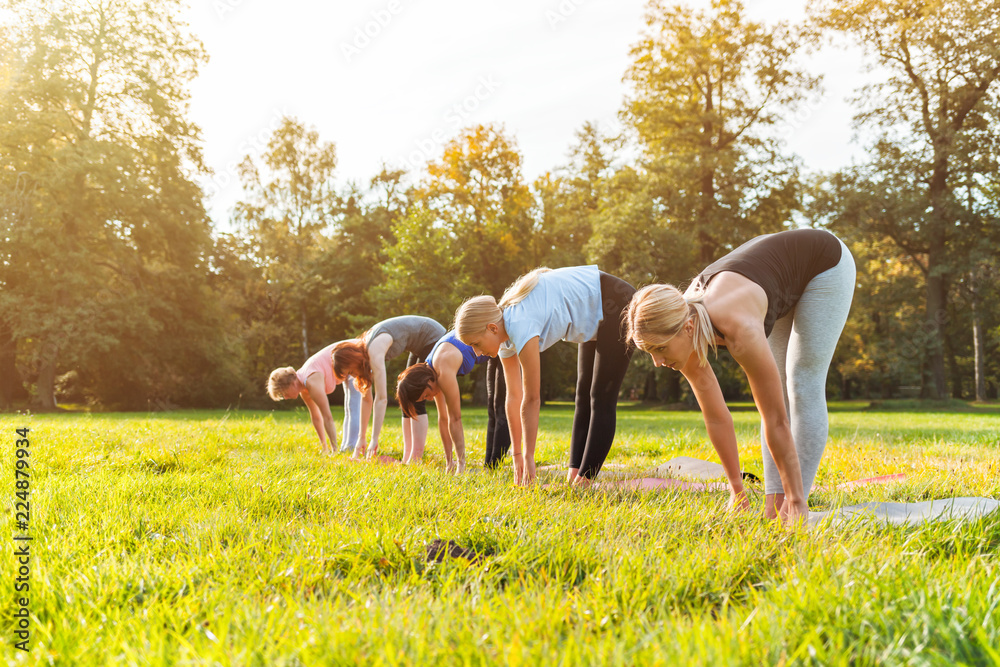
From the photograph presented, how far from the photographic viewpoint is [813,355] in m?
3.16

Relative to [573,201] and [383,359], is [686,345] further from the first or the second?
[573,201]

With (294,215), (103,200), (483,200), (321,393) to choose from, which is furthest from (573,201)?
(321,393)

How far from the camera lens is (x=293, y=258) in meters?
30.1

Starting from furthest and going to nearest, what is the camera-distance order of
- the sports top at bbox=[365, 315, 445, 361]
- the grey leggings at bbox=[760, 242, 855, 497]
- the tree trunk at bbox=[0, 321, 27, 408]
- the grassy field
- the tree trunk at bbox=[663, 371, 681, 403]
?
the tree trunk at bbox=[663, 371, 681, 403] → the tree trunk at bbox=[0, 321, 27, 408] → the sports top at bbox=[365, 315, 445, 361] → the grey leggings at bbox=[760, 242, 855, 497] → the grassy field

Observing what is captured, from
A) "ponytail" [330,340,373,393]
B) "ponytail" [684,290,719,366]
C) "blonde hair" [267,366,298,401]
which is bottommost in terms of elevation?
"blonde hair" [267,366,298,401]

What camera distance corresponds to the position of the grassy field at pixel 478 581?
151 cm

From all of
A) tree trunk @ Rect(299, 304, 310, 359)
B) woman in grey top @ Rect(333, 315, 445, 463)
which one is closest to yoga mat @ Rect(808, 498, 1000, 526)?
woman in grey top @ Rect(333, 315, 445, 463)

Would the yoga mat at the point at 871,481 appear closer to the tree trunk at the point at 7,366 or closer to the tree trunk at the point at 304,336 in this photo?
the tree trunk at the point at 7,366

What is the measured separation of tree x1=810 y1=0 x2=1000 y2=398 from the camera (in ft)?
75.9

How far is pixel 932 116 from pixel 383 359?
86.6 feet

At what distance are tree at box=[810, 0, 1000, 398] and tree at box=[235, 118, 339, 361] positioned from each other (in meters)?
22.9

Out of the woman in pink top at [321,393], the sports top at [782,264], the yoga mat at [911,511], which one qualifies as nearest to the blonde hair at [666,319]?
the sports top at [782,264]

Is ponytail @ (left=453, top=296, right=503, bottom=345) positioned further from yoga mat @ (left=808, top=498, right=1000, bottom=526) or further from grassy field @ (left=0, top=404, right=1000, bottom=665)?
yoga mat @ (left=808, top=498, right=1000, bottom=526)

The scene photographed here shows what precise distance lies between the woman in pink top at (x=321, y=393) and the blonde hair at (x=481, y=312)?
3.04 m
